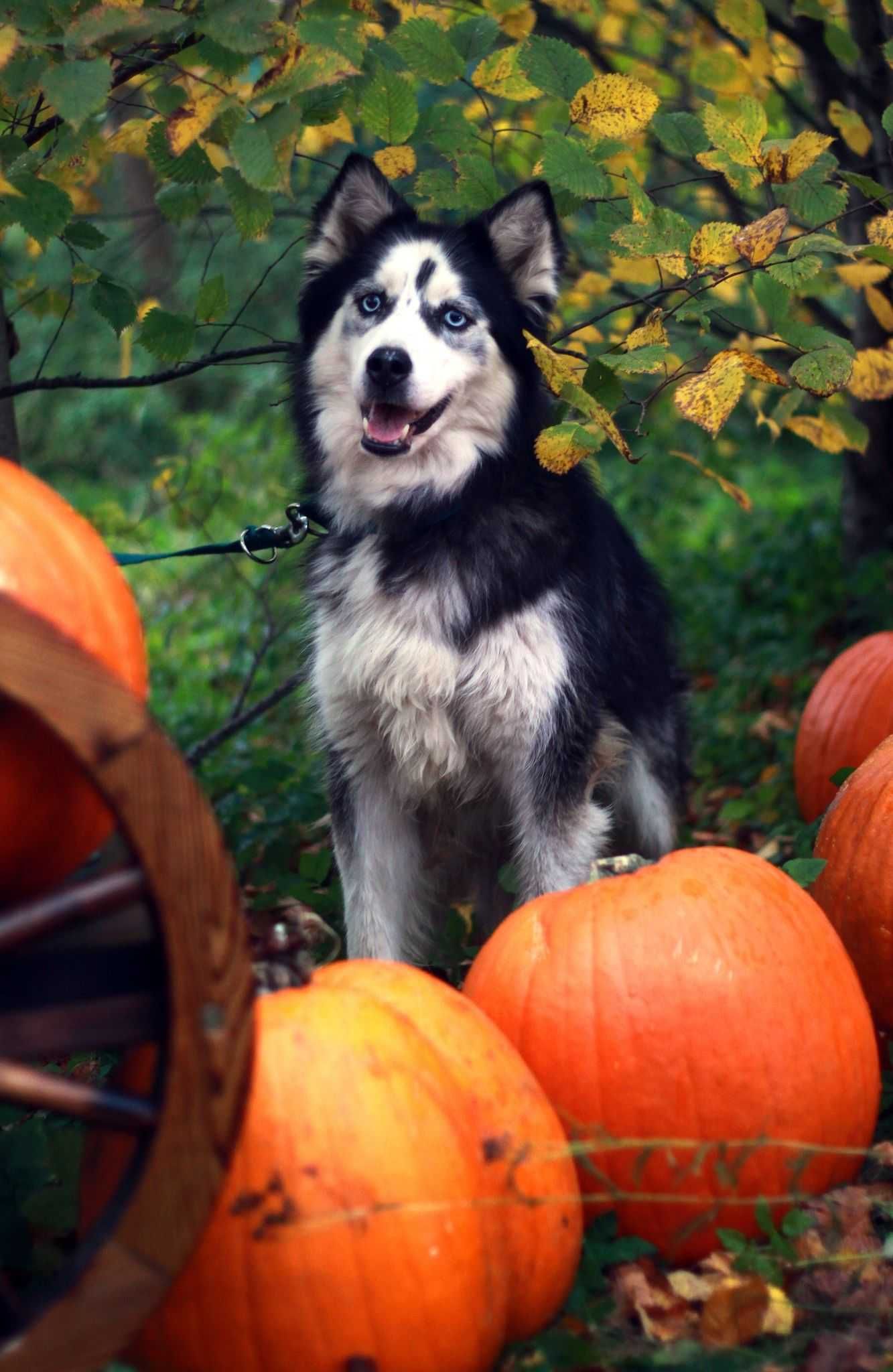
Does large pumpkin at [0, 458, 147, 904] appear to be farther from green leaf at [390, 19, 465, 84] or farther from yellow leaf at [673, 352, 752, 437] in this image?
green leaf at [390, 19, 465, 84]

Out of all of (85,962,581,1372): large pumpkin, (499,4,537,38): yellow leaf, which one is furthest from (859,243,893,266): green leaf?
(85,962,581,1372): large pumpkin

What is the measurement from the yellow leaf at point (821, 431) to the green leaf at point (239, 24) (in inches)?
68.7

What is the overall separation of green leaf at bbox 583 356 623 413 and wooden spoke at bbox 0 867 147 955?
5.09 ft

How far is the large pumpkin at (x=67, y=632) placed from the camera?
66.9 inches

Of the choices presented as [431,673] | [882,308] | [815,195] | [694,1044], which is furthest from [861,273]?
[694,1044]

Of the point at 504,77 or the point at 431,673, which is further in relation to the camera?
the point at 431,673

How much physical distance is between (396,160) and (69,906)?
2.24 m

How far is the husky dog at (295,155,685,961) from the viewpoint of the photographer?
317cm

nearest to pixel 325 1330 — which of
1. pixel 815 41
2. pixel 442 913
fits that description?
pixel 442 913

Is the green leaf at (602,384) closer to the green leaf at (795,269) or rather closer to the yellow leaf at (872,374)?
the green leaf at (795,269)

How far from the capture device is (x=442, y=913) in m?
3.81

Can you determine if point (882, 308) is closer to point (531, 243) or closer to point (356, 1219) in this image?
point (531, 243)

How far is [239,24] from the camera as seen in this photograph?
2.21 m

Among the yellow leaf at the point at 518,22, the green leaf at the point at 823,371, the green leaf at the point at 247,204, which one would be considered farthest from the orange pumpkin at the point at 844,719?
the green leaf at the point at 247,204
